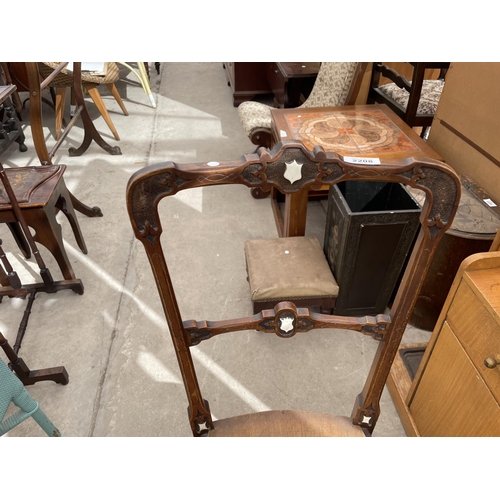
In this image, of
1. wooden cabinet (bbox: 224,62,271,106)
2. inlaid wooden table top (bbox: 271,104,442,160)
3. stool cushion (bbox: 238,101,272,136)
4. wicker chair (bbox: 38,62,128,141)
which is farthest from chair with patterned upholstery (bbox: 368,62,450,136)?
wicker chair (bbox: 38,62,128,141)

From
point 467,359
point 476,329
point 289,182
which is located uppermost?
point 289,182

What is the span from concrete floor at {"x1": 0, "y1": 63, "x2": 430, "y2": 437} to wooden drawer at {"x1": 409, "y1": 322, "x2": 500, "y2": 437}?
262 millimetres

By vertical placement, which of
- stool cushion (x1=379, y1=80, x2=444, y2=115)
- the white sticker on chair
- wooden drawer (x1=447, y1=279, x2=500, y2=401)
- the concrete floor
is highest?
the white sticker on chair

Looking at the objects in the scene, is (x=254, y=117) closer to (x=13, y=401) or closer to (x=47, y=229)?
(x=47, y=229)

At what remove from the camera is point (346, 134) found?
2.12 m

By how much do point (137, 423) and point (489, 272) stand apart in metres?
1.46

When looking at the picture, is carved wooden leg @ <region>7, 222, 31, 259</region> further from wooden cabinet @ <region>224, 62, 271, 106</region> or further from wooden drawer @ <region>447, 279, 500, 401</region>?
wooden cabinet @ <region>224, 62, 271, 106</region>

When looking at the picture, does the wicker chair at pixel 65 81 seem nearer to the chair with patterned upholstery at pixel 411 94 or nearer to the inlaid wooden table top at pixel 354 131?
the inlaid wooden table top at pixel 354 131

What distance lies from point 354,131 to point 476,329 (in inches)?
55.0

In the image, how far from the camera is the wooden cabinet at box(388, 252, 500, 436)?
104cm

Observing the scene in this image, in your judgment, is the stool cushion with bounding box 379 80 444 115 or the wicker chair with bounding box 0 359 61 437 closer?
the wicker chair with bounding box 0 359 61 437

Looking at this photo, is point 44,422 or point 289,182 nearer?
point 289,182

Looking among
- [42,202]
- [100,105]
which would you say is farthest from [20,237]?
[100,105]

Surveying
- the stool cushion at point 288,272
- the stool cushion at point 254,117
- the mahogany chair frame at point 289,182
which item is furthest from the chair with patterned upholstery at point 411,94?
the mahogany chair frame at point 289,182
